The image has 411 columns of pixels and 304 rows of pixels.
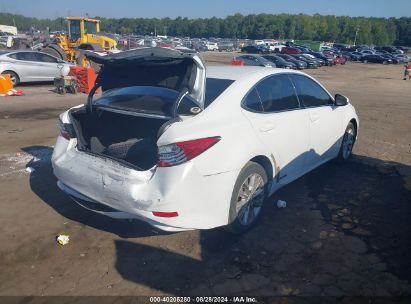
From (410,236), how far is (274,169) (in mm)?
1668

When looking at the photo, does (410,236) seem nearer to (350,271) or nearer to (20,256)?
(350,271)

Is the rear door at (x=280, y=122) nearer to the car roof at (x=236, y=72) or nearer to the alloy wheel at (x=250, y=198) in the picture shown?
the car roof at (x=236, y=72)

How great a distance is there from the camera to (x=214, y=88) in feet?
12.7

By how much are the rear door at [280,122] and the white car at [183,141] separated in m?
0.01

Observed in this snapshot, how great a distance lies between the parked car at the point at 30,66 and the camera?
13.8 metres

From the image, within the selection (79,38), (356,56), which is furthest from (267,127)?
(356,56)

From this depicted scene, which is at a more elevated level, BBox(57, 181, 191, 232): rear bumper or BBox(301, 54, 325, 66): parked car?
BBox(301, 54, 325, 66): parked car

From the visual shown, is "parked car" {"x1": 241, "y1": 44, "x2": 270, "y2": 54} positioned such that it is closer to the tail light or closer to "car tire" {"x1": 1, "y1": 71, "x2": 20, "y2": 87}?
"car tire" {"x1": 1, "y1": 71, "x2": 20, "y2": 87}

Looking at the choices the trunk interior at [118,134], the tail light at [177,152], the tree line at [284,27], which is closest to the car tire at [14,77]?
the trunk interior at [118,134]

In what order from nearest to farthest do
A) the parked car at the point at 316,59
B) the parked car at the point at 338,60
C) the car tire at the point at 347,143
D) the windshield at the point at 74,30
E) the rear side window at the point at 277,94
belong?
the rear side window at the point at 277,94 < the car tire at the point at 347,143 < the windshield at the point at 74,30 < the parked car at the point at 316,59 < the parked car at the point at 338,60

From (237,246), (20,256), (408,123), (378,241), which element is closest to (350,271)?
(378,241)

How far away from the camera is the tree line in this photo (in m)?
112

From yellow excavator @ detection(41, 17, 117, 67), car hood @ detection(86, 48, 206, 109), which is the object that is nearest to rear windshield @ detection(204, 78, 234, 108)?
car hood @ detection(86, 48, 206, 109)

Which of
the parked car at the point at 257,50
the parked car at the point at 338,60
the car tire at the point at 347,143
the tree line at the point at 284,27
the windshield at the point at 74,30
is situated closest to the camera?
the car tire at the point at 347,143
